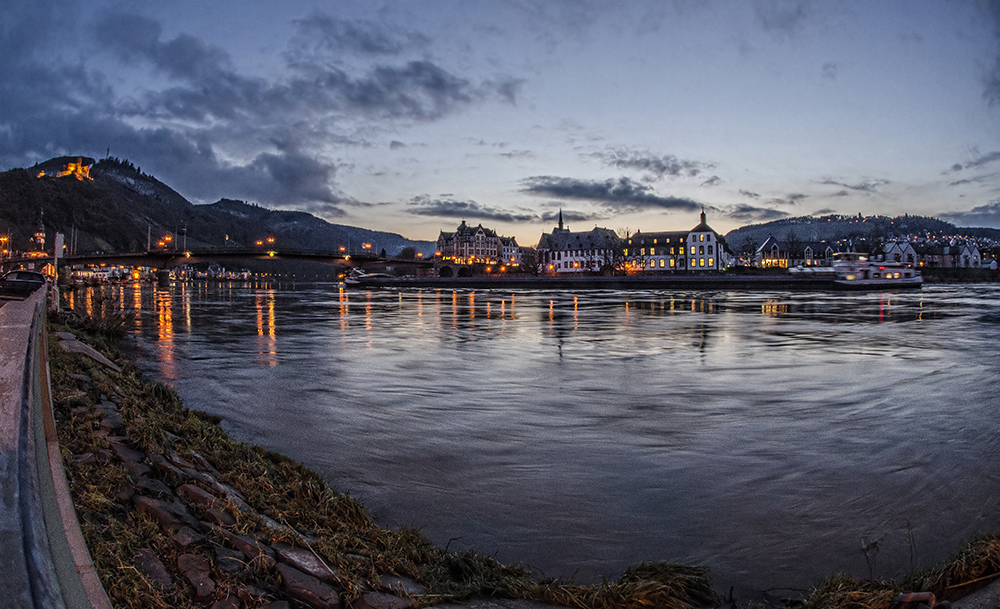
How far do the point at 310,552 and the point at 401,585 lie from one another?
2.69ft

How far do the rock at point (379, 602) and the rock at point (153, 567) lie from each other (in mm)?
1313

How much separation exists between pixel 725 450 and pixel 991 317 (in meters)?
42.8

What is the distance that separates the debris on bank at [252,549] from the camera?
A: 14.6 feet

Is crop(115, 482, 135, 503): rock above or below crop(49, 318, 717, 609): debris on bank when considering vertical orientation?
above

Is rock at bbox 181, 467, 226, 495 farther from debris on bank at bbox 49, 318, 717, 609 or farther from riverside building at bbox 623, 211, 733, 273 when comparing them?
riverside building at bbox 623, 211, 733, 273

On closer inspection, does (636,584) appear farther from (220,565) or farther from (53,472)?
(53,472)

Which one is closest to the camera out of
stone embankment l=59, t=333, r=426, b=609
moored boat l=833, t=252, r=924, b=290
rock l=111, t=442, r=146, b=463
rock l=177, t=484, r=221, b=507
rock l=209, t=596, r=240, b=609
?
rock l=209, t=596, r=240, b=609

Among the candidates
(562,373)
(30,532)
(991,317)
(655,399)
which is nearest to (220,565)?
(30,532)

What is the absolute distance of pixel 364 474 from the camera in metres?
9.07

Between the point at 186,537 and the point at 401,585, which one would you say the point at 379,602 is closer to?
the point at 401,585

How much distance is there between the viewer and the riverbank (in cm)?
455

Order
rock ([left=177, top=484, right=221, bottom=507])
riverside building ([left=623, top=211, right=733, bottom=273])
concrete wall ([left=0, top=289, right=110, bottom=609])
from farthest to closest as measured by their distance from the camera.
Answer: riverside building ([left=623, top=211, right=733, bottom=273]) → rock ([left=177, top=484, right=221, bottom=507]) → concrete wall ([left=0, top=289, right=110, bottom=609])

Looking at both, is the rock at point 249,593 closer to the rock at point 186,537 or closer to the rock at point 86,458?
the rock at point 186,537

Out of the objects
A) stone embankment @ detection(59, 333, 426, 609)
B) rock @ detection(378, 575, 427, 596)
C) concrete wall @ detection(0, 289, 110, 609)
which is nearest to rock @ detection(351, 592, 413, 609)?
stone embankment @ detection(59, 333, 426, 609)
